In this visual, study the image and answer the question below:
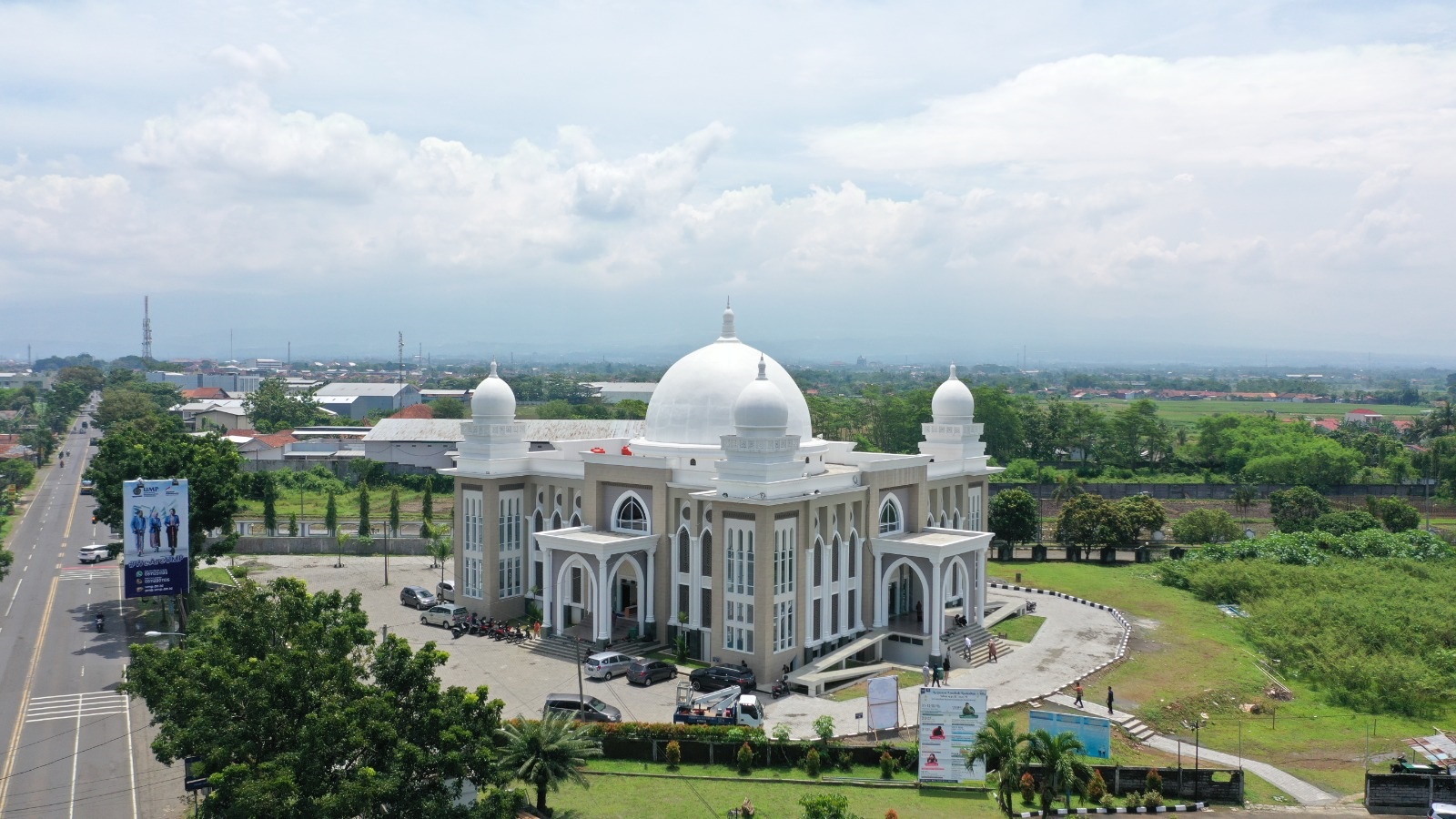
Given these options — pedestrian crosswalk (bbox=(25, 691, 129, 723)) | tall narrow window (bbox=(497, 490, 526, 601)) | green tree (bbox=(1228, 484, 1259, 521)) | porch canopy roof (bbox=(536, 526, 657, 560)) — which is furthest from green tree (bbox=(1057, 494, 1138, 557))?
pedestrian crosswalk (bbox=(25, 691, 129, 723))

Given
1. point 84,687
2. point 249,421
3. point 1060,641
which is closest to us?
point 84,687

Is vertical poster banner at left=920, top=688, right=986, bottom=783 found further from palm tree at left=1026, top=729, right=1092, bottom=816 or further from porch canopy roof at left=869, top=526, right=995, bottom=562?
porch canopy roof at left=869, top=526, right=995, bottom=562

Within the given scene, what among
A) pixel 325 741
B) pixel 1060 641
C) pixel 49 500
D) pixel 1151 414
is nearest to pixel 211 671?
pixel 325 741

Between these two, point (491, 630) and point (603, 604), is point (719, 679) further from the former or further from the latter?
point (491, 630)

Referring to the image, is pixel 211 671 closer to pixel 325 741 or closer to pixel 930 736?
pixel 325 741

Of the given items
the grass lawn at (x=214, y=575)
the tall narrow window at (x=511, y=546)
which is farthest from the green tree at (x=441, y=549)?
the grass lawn at (x=214, y=575)

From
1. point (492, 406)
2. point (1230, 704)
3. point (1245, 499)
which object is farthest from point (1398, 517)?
point (492, 406)
